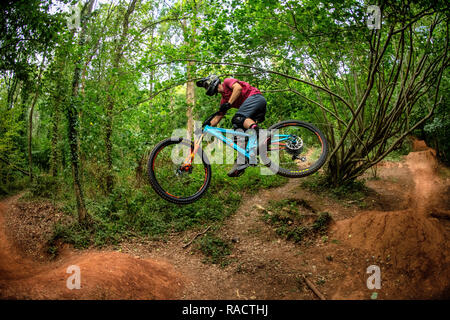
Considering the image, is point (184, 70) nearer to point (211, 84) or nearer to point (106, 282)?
point (211, 84)

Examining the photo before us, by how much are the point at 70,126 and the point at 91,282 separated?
3180 mm

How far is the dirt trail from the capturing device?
2.94 meters

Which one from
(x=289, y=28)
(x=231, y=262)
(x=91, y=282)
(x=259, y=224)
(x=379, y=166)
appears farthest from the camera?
(x=379, y=166)

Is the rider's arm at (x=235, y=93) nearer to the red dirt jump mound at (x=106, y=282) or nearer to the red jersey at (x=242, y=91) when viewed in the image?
the red jersey at (x=242, y=91)

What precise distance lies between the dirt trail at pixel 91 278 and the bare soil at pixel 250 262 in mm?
13

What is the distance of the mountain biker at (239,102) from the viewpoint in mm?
4355

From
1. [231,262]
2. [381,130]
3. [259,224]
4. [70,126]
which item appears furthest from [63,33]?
[381,130]

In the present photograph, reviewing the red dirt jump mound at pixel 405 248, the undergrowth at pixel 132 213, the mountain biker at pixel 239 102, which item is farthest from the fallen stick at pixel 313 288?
the undergrowth at pixel 132 213

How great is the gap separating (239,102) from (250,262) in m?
2.71

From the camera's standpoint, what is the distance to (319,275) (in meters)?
4.11

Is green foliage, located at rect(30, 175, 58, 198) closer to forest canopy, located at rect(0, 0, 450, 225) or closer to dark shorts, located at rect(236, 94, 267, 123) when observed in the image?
forest canopy, located at rect(0, 0, 450, 225)

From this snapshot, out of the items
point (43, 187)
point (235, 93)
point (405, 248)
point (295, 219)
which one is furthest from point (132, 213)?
point (405, 248)

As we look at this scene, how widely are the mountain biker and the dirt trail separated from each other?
1.89 m

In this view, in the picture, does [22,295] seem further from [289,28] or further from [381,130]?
[381,130]
